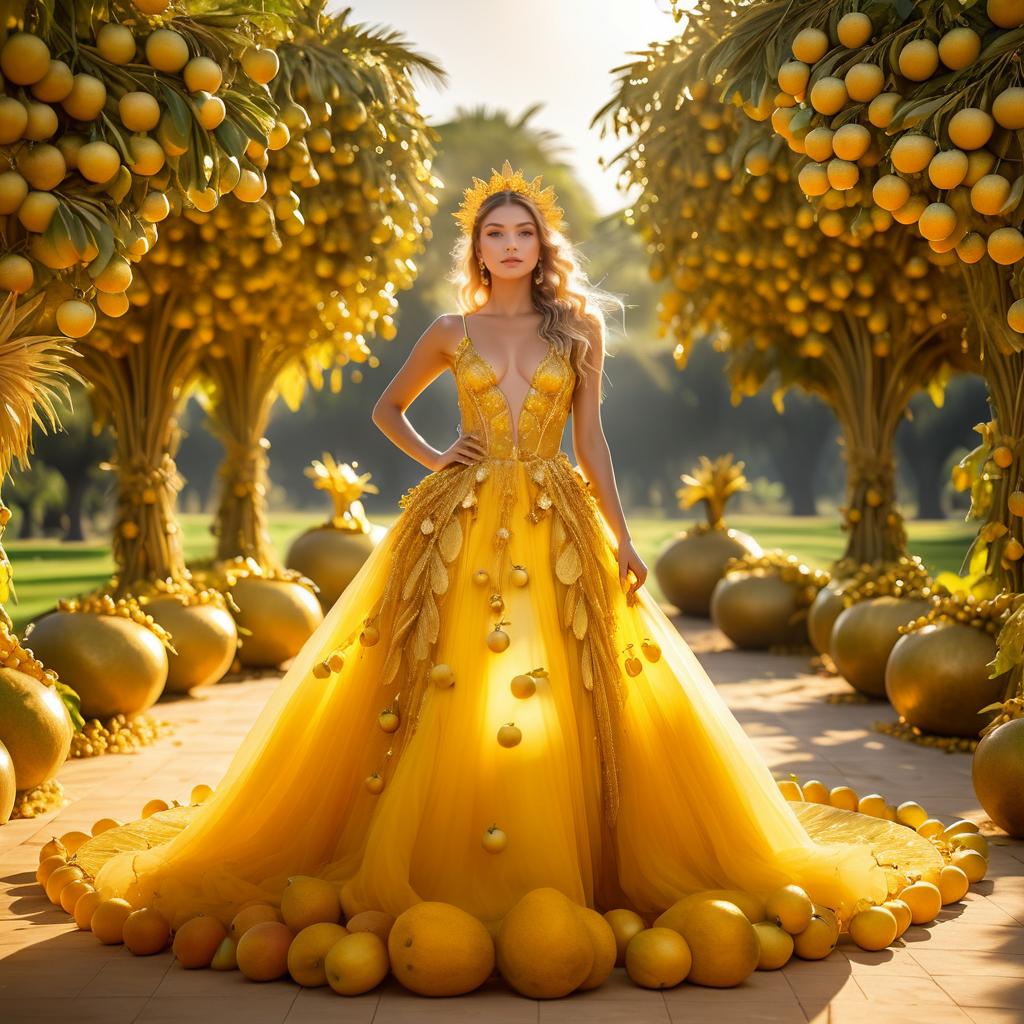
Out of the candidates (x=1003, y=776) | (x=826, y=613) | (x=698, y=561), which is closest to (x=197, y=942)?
(x=1003, y=776)

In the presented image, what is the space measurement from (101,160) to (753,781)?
2.46 metres

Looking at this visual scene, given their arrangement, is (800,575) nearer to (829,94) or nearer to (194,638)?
(194,638)

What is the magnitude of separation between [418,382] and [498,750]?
127 centimetres

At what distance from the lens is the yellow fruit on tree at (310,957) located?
296cm

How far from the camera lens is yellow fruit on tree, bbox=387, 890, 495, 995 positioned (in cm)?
285

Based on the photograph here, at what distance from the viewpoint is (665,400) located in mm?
37438

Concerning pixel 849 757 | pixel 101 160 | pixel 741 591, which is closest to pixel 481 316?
pixel 101 160

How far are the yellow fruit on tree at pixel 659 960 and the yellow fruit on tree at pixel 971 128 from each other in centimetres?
247

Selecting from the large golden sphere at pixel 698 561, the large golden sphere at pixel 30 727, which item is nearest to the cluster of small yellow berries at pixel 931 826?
the large golden sphere at pixel 30 727

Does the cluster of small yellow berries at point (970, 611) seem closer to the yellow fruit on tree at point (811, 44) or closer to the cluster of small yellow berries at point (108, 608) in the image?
the yellow fruit on tree at point (811, 44)

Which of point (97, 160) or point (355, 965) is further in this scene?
point (97, 160)

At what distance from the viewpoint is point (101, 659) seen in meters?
5.85

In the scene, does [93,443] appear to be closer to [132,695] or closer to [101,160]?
[132,695]

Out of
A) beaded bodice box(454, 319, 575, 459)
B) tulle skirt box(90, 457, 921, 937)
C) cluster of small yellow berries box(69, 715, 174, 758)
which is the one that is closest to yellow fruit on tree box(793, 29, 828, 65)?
beaded bodice box(454, 319, 575, 459)
